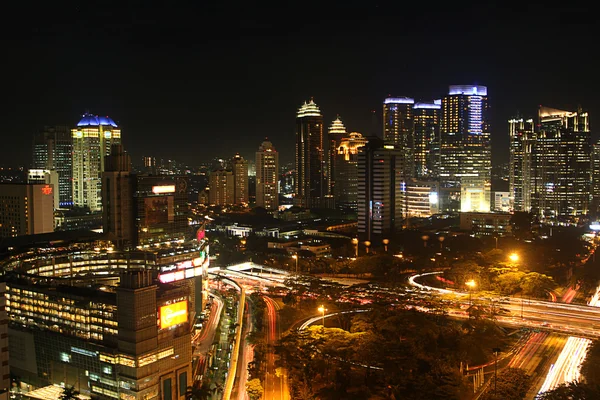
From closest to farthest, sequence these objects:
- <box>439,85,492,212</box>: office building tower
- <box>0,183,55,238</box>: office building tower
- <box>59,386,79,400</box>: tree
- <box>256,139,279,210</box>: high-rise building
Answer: <box>59,386,79,400</box>: tree
<box>0,183,55,238</box>: office building tower
<box>439,85,492,212</box>: office building tower
<box>256,139,279,210</box>: high-rise building

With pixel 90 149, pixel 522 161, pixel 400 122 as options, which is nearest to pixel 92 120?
pixel 90 149

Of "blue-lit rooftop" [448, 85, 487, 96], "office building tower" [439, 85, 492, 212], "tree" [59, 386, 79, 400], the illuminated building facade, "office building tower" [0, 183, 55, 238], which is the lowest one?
"tree" [59, 386, 79, 400]

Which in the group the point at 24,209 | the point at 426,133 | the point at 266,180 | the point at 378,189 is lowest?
the point at 24,209

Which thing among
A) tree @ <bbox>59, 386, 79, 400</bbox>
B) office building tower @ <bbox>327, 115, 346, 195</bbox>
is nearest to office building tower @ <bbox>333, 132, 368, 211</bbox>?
office building tower @ <bbox>327, 115, 346, 195</bbox>

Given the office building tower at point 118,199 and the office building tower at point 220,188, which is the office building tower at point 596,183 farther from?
the office building tower at point 118,199

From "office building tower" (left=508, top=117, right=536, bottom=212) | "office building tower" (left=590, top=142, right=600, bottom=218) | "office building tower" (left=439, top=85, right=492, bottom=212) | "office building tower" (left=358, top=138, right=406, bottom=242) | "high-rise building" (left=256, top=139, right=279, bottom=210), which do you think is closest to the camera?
"office building tower" (left=358, top=138, right=406, bottom=242)

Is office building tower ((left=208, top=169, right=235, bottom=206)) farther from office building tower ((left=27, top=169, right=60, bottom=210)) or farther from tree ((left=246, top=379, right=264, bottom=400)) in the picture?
tree ((left=246, top=379, right=264, bottom=400))

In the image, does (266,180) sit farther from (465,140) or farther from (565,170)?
(565,170)
